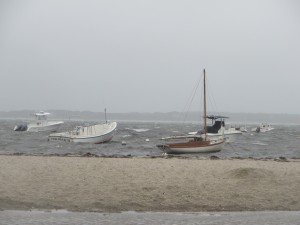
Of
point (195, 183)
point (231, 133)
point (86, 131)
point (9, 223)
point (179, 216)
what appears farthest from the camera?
point (231, 133)

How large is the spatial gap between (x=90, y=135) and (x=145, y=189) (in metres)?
39.6

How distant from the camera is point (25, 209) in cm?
1075

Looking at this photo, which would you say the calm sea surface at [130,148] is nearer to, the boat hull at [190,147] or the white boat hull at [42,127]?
the boat hull at [190,147]

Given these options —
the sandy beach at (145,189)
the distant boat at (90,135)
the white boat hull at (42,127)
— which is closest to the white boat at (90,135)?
the distant boat at (90,135)

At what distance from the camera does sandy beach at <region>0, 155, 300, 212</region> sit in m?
11.6

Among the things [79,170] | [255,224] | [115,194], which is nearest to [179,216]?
[255,224]

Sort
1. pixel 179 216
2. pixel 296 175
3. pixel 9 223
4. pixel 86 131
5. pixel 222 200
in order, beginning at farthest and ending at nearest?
pixel 86 131 < pixel 296 175 < pixel 222 200 < pixel 179 216 < pixel 9 223

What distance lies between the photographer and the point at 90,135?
171 feet

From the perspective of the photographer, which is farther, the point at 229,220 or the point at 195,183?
the point at 195,183

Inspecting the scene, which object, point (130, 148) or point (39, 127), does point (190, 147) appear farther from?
point (39, 127)

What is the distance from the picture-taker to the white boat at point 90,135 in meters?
50.5

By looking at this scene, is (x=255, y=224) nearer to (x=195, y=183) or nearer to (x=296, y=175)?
(x=195, y=183)

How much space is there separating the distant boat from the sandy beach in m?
33.0

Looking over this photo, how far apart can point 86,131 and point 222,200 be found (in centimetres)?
4335
